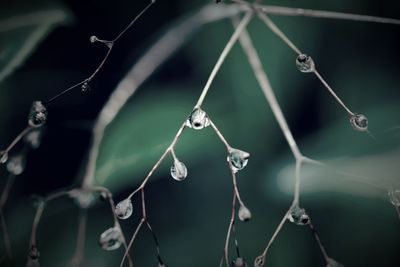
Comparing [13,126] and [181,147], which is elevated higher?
[13,126]

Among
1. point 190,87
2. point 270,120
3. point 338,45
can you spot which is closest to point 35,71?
point 190,87

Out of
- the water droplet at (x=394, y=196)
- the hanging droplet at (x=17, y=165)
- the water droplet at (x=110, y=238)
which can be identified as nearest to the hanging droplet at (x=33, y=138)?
the hanging droplet at (x=17, y=165)

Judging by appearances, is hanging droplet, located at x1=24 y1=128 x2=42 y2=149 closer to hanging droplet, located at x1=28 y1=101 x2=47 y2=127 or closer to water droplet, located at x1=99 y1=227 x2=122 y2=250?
hanging droplet, located at x1=28 y1=101 x2=47 y2=127

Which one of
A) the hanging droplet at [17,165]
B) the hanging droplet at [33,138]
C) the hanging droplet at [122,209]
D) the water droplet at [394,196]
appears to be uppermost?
the hanging droplet at [33,138]

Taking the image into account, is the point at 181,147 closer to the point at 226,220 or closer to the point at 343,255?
the point at 226,220

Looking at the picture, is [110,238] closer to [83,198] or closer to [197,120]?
[83,198]

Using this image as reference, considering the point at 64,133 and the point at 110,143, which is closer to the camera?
the point at 110,143

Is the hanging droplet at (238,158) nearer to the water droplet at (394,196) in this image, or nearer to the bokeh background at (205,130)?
the water droplet at (394,196)

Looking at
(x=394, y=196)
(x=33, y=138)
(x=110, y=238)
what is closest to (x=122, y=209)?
(x=110, y=238)
